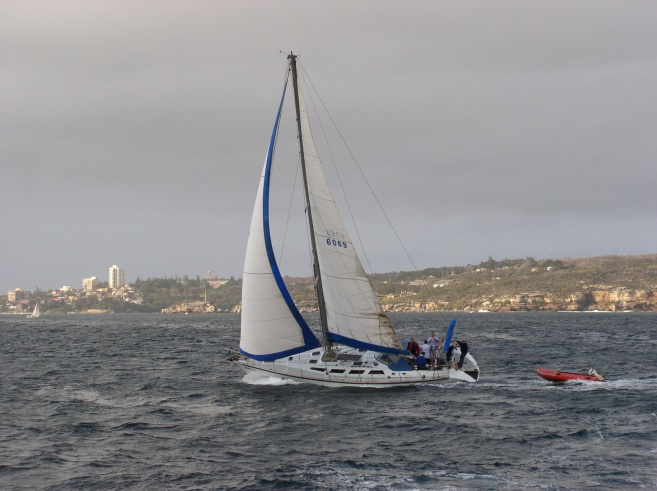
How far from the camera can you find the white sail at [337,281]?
3366 centimetres

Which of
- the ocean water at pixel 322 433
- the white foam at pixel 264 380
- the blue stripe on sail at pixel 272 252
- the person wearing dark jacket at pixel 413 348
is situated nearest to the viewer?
the ocean water at pixel 322 433

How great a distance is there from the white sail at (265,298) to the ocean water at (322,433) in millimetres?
2184

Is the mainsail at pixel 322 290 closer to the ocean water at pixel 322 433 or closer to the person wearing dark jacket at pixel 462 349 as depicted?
the ocean water at pixel 322 433

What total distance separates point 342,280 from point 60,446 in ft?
48.9

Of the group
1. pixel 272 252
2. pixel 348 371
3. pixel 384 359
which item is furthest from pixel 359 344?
pixel 272 252

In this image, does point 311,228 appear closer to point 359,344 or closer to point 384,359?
point 359,344

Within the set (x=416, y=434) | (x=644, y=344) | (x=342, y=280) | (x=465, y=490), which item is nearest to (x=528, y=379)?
(x=342, y=280)

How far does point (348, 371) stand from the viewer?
33.2 m

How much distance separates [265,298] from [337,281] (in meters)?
3.52

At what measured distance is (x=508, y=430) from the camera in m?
24.7

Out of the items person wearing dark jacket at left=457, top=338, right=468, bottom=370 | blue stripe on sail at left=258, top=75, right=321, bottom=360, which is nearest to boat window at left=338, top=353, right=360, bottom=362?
blue stripe on sail at left=258, top=75, right=321, bottom=360

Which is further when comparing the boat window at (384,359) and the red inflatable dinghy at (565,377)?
the red inflatable dinghy at (565,377)

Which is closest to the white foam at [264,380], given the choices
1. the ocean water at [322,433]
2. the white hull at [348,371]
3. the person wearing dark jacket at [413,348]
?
the ocean water at [322,433]

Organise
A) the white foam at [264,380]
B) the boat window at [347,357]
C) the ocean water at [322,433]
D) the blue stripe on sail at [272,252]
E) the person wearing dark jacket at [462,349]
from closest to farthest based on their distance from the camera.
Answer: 1. the ocean water at [322,433]
2. the blue stripe on sail at [272,252]
3. the boat window at [347,357]
4. the person wearing dark jacket at [462,349]
5. the white foam at [264,380]
